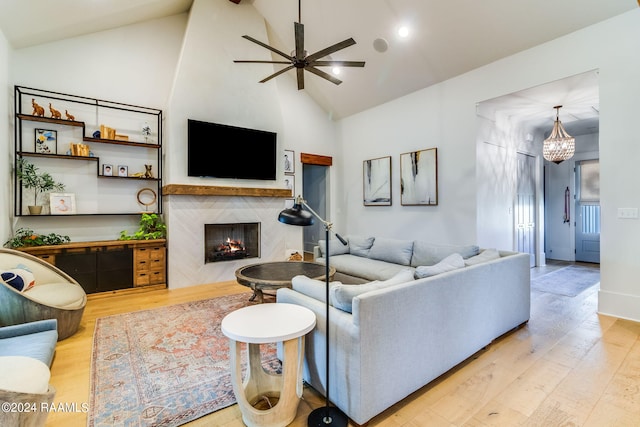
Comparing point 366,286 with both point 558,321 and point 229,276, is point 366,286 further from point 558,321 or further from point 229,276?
point 229,276

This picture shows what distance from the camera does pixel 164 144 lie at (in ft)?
15.9

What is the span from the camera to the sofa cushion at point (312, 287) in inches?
79.6

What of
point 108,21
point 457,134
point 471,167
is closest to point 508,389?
point 471,167

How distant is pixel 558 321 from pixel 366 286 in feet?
8.86

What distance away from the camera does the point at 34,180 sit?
3943 mm

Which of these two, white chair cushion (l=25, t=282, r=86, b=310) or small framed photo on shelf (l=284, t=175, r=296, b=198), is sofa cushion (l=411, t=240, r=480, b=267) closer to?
small framed photo on shelf (l=284, t=175, r=296, b=198)

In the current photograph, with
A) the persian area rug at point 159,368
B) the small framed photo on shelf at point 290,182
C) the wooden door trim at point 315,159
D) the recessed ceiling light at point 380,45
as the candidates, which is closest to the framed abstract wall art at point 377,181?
the wooden door trim at point 315,159

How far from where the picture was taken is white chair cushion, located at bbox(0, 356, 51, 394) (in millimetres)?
1257

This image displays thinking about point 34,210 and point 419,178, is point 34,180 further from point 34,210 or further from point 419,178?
point 419,178

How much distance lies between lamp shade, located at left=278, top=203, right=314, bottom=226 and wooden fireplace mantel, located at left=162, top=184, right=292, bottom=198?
3357mm

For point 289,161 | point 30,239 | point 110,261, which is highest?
point 289,161

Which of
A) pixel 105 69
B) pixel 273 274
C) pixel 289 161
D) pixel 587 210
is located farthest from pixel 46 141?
pixel 587 210

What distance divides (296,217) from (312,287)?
641 millimetres

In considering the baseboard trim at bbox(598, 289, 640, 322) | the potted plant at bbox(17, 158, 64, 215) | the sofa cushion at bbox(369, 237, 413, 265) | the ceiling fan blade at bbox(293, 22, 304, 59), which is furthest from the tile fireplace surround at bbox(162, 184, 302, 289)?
the baseboard trim at bbox(598, 289, 640, 322)
